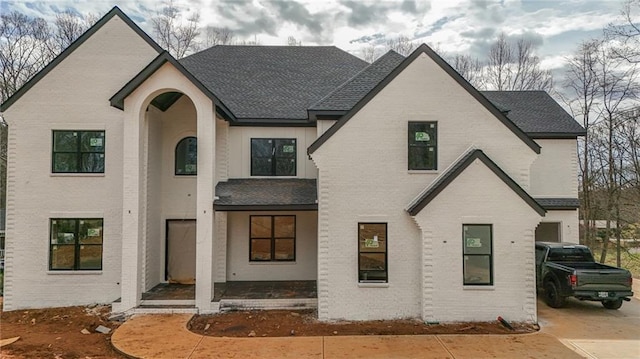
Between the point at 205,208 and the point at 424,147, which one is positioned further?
the point at 205,208

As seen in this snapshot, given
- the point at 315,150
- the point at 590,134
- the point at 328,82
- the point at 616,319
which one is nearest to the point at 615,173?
the point at 590,134

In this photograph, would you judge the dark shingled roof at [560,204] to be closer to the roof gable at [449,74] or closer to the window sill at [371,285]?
the roof gable at [449,74]

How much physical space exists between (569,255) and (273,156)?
10582 millimetres

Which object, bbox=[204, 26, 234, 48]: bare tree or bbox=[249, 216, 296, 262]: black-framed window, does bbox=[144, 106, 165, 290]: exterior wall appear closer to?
bbox=[249, 216, 296, 262]: black-framed window

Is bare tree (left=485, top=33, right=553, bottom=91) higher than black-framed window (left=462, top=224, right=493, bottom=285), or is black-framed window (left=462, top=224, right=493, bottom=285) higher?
bare tree (left=485, top=33, right=553, bottom=91)

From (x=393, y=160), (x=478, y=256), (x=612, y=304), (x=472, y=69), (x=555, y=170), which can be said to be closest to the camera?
(x=478, y=256)

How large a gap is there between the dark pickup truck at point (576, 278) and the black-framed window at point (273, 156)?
896 cm

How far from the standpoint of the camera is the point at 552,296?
11086 mm

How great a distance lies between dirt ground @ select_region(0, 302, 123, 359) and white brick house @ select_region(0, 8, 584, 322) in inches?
22.4

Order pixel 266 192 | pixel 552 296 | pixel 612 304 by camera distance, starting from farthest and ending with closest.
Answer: pixel 266 192 → pixel 552 296 → pixel 612 304

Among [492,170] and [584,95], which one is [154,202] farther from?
[584,95]

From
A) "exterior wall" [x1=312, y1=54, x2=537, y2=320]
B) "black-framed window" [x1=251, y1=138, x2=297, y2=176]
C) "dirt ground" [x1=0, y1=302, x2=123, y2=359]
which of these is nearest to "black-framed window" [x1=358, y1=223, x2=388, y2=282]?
"exterior wall" [x1=312, y1=54, x2=537, y2=320]

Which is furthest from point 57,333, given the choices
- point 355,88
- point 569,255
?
point 569,255

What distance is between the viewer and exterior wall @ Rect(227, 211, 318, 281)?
12.8 metres
